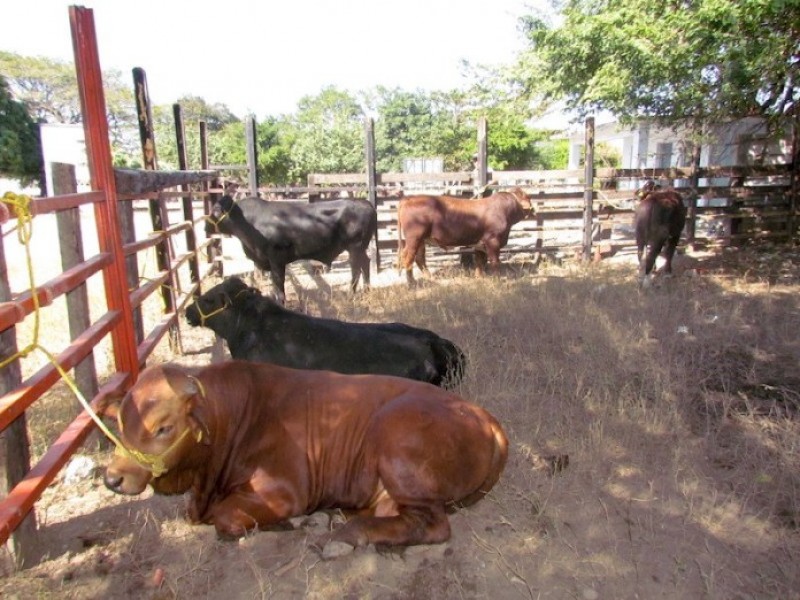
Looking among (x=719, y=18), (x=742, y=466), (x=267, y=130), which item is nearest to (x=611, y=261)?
(x=719, y=18)

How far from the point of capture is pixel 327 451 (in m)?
3.22

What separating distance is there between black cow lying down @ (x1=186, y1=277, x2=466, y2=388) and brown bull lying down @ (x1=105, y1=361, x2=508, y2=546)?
105 centimetres

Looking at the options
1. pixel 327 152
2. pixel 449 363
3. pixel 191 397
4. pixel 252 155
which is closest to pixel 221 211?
pixel 252 155

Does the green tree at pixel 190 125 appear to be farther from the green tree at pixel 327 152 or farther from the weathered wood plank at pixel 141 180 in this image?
the weathered wood plank at pixel 141 180

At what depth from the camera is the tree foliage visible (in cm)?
771

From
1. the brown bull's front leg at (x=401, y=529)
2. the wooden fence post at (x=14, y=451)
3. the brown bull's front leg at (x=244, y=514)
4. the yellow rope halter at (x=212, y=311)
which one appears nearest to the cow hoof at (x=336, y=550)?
the brown bull's front leg at (x=401, y=529)

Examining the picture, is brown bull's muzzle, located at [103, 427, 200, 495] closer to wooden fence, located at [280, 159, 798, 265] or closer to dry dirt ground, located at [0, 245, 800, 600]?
dry dirt ground, located at [0, 245, 800, 600]

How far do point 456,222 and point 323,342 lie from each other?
263 inches

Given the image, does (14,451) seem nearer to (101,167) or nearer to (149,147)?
(101,167)

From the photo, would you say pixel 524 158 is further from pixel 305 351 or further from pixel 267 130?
pixel 305 351

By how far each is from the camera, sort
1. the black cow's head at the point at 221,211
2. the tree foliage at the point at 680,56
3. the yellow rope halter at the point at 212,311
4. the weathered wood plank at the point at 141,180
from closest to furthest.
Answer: the weathered wood plank at the point at 141,180 < the yellow rope halter at the point at 212,311 < the tree foliage at the point at 680,56 < the black cow's head at the point at 221,211

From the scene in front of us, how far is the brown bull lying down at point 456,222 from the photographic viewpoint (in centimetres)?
1055

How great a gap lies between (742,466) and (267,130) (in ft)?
108

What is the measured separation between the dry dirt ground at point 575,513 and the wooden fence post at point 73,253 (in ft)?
1.80
